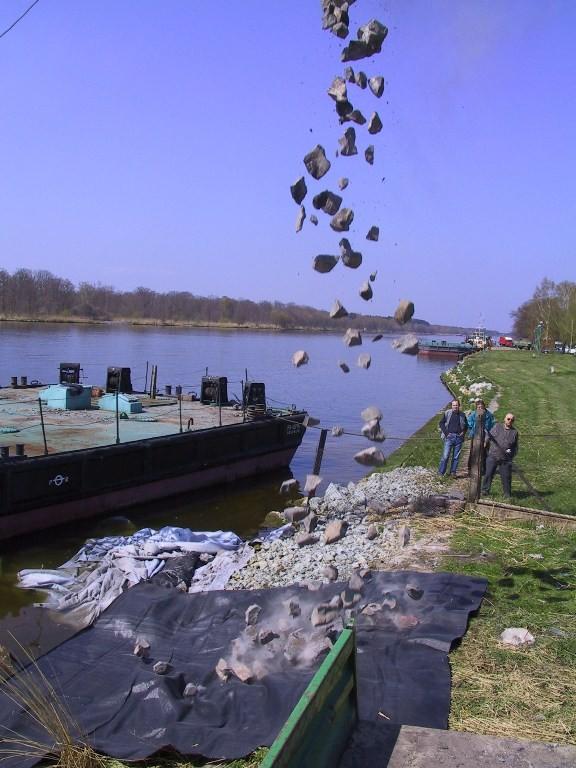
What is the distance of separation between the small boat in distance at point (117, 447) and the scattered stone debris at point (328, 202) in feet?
32.1

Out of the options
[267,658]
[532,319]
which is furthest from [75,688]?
[532,319]

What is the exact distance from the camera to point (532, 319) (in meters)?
95.8

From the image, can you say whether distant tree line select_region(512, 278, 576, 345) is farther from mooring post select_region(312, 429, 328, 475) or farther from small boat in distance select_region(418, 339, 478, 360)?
mooring post select_region(312, 429, 328, 475)

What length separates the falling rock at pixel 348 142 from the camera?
592 cm

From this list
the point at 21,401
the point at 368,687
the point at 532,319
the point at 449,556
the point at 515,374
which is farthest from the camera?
the point at 532,319

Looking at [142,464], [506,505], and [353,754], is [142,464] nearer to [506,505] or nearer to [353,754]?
[506,505]

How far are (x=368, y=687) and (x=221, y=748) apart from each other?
1237 mm

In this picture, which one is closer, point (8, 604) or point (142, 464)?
point (8, 604)

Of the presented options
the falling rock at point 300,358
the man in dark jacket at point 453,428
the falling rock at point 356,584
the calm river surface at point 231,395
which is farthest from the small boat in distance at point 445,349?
the falling rock at point 300,358

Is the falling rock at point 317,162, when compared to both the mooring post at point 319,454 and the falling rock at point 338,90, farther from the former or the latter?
the mooring post at point 319,454

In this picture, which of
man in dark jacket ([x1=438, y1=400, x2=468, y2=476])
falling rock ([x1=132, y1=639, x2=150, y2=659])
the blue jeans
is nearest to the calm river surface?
falling rock ([x1=132, y1=639, x2=150, y2=659])

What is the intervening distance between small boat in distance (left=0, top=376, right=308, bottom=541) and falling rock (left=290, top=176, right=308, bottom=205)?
9.80m

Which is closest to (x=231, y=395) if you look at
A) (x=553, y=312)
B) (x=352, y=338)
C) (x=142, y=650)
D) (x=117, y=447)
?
(x=117, y=447)

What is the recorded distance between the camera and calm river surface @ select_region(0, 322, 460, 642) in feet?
46.7
